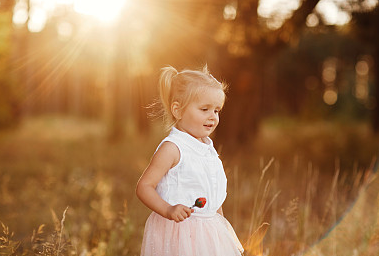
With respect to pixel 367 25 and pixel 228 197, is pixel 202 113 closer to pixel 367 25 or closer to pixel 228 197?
pixel 228 197

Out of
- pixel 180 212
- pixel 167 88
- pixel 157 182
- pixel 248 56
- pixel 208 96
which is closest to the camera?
pixel 180 212

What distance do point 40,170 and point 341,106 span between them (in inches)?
1000

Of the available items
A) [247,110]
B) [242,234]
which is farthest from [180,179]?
[247,110]

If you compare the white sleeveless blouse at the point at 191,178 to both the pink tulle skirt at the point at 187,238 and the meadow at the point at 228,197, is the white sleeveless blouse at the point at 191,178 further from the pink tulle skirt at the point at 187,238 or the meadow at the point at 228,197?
the meadow at the point at 228,197

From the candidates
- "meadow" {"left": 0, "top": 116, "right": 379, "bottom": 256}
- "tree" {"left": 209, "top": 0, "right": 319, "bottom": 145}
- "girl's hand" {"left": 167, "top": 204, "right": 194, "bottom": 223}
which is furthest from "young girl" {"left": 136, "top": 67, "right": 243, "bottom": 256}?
"tree" {"left": 209, "top": 0, "right": 319, "bottom": 145}

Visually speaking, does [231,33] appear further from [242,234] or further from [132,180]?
[242,234]

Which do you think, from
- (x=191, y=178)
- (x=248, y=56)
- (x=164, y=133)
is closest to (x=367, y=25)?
(x=248, y=56)

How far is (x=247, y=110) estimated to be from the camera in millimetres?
10086

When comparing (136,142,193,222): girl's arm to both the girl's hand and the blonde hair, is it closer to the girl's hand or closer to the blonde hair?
the girl's hand

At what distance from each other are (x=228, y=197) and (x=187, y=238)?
448cm

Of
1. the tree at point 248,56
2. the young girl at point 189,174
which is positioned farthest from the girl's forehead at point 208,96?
the tree at point 248,56

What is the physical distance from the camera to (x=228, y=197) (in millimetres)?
6707

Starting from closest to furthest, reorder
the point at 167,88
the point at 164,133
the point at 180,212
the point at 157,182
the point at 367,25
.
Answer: the point at 180,212, the point at 157,182, the point at 167,88, the point at 367,25, the point at 164,133

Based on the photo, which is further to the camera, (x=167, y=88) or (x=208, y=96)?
(x=167, y=88)
